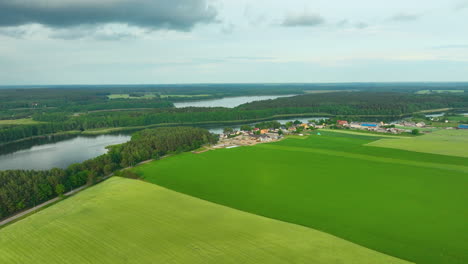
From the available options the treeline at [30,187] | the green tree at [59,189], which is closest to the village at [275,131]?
the treeline at [30,187]

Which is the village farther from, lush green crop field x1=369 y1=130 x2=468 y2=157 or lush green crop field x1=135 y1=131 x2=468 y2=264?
lush green crop field x1=135 y1=131 x2=468 y2=264

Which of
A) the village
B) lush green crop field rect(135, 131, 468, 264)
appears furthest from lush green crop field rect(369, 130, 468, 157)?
the village

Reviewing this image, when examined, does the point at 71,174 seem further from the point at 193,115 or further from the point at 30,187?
the point at 193,115

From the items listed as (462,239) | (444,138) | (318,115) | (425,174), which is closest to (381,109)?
(318,115)

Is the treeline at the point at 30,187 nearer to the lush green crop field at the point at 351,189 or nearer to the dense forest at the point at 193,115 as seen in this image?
the lush green crop field at the point at 351,189

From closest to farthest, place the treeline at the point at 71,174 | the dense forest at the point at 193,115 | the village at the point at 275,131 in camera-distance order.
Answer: the treeline at the point at 71,174
the village at the point at 275,131
the dense forest at the point at 193,115

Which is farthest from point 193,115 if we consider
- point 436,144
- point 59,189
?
point 436,144
